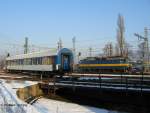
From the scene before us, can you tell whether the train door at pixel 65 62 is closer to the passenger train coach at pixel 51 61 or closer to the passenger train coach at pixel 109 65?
the passenger train coach at pixel 51 61

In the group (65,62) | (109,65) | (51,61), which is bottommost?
(109,65)

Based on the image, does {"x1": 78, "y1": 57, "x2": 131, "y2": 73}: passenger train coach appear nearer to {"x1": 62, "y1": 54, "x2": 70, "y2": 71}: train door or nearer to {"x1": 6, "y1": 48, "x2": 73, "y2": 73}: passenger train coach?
{"x1": 6, "y1": 48, "x2": 73, "y2": 73}: passenger train coach

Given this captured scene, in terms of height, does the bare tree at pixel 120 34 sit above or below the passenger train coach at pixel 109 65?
above

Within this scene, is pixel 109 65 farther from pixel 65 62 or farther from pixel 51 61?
pixel 51 61

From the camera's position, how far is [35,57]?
38.8 m

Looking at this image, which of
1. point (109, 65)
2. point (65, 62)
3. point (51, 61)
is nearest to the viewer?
point (51, 61)

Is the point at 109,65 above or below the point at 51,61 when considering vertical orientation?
below

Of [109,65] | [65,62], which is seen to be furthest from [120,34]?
[65,62]

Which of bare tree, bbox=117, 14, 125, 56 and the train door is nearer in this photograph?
the train door

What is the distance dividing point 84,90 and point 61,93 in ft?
13.0

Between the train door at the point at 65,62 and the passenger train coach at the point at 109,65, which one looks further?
the passenger train coach at the point at 109,65

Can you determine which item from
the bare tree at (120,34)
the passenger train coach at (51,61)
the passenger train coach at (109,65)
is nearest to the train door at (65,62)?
the passenger train coach at (51,61)

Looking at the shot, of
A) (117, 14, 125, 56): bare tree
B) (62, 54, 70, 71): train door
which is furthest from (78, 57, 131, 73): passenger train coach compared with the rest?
(62, 54, 70, 71): train door

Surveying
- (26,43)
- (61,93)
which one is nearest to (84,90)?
(61,93)
